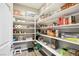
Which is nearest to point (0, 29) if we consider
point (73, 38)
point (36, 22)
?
point (36, 22)

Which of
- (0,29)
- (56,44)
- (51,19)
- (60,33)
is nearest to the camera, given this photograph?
(0,29)

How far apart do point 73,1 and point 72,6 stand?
0.29ft

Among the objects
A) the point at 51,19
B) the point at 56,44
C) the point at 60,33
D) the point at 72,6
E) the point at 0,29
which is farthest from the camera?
the point at 51,19

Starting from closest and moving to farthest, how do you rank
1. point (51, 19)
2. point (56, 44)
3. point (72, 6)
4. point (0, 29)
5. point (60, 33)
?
point (0, 29)
point (72, 6)
point (60, 33)
point (56, 44)
point (51, 19)

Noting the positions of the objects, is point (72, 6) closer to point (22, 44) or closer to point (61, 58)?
point (61, 58)

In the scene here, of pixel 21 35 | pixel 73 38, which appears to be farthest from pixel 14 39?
pixel 73 38

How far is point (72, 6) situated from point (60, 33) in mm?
523

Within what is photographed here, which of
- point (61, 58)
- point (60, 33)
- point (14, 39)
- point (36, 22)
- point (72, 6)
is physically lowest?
point (61, 58)

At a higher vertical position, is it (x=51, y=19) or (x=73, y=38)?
(x=51, y=19)

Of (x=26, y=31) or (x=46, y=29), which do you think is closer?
(x=26, y=31)

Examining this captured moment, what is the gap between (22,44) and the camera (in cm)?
149

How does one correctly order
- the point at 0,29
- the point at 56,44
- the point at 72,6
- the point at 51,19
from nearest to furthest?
1. the point at 0,29
2. the point at 72,6
3. the point at 56,44
4. the point at 51,19

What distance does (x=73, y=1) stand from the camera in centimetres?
102

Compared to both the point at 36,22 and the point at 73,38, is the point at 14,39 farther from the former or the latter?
the point at 73,38
